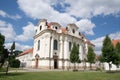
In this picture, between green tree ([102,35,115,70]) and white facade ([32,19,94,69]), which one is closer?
green tree ([102,35,115,70])

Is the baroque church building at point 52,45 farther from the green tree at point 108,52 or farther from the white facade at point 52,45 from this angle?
the green tree at point 108,52

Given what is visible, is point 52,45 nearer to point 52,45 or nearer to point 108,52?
point 52,45

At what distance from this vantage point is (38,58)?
5500cm

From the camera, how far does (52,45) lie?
53438 millimetres

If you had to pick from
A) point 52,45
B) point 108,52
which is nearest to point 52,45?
point 52,45

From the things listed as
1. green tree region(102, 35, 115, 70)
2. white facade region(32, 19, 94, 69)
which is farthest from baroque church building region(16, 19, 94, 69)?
green tree region(102, 35, 115, 70)

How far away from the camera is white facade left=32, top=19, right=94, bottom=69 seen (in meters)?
52.2

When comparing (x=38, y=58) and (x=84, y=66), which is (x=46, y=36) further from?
(x=84, y=66)

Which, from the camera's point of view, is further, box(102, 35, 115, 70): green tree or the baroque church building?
the baroque church building

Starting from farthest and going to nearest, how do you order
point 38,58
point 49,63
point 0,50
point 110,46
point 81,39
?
1. point 81,39
2. point 38,58
3. point 49,63
4. point 110,46
5. point 0,50

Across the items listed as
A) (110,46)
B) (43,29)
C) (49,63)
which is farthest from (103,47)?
(43,29)

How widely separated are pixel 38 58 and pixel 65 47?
421 inches

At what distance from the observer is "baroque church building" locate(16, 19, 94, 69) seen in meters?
52.2

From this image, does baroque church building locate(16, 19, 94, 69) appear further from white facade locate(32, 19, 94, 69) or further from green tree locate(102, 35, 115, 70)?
green tree locate(102, 35, 115, 70)
